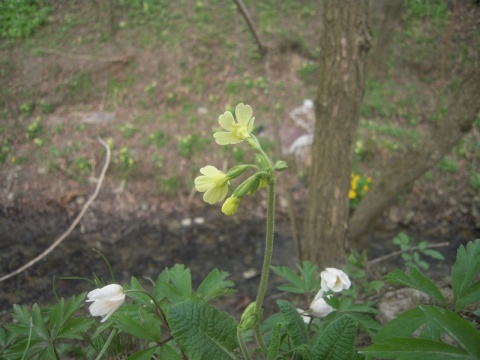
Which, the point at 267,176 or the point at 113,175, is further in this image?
the point at 113,175

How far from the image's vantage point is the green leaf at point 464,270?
99cm

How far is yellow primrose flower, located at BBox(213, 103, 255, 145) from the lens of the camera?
105cm

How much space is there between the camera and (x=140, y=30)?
228 inches

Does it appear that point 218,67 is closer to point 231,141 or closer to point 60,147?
point 60,147

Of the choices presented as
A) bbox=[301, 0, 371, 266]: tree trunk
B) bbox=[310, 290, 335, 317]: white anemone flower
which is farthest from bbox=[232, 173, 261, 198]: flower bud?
bbox=[301, 0, 371, 266]: tree trunk

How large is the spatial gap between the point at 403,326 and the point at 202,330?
456mm

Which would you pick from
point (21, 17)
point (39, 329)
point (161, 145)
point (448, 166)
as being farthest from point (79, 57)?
point (39, 329)

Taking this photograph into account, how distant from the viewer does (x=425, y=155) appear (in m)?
2.92

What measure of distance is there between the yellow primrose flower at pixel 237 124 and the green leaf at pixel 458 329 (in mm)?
561

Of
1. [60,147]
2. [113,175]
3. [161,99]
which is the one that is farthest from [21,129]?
[161,99]

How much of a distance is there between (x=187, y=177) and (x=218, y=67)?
5.83ft

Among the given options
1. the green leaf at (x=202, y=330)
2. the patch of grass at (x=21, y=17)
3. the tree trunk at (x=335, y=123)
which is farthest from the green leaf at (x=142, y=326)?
the patch of grass at (x=21, y=17)

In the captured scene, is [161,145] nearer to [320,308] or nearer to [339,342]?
[320,308]

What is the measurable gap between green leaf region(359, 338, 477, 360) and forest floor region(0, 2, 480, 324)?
2.36 m
